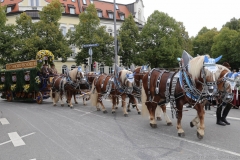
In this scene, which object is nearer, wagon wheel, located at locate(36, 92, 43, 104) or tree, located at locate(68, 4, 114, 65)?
wagon wheel, located at locate(36, 92, 43, 104)

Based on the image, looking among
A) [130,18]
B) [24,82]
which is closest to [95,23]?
[130,18]

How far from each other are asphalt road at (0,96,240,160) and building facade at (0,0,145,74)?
28811mm

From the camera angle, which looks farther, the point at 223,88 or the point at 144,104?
the point at 144,104

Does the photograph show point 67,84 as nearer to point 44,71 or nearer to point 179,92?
point 44,71

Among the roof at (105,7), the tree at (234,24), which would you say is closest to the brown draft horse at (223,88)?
the roof at (105,7)

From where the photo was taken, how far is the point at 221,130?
23.3 ft

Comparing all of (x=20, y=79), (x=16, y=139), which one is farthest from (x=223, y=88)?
Result: (x=20, y=79)

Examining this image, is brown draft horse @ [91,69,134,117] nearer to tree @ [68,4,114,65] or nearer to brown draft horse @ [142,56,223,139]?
brown draft horse @ [142,56,223,139]

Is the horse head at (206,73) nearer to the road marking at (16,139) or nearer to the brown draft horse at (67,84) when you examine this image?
the road marking at (16,139)

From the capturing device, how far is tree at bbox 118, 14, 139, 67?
35.8 metres

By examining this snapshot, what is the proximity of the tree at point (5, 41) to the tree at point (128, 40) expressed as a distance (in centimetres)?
1403

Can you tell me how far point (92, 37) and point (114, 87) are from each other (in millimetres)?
23247

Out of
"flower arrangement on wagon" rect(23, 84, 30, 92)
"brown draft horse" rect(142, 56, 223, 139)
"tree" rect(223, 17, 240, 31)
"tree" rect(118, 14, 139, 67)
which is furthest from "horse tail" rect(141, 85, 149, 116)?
"tree" rect(223, 17, 240, 31)

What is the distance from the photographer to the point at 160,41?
37312mm
